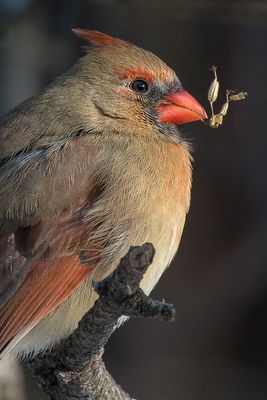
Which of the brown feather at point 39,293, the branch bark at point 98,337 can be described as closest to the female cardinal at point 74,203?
the brown feather at point 39,293

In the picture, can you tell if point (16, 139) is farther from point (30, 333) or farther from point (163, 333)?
point (163, 333)

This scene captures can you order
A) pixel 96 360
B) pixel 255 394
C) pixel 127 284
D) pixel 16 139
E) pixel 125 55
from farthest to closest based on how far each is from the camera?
pixel 255 394, pixel 125 55, pixel 16 139, pixel 96 360, pixel 127 284

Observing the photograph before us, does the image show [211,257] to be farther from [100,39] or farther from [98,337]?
[98,337]

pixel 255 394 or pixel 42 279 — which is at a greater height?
pixel 42 279

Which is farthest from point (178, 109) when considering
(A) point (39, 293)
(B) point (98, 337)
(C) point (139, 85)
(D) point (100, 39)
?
(B) point (98, 337)

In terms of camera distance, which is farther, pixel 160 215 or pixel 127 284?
pixel 160 215

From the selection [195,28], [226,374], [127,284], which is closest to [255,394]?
[226,374]
